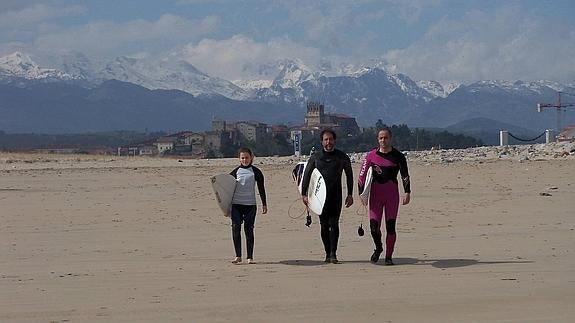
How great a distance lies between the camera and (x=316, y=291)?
881 centimetres

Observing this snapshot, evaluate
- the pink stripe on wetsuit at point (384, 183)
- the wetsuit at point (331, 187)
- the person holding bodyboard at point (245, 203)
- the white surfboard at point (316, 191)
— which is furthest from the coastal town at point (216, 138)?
the pink stripe on wetsuit at point (384, 183)

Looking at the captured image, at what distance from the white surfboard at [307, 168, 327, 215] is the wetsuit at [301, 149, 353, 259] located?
1.6 inches

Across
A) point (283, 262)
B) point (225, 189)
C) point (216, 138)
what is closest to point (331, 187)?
point (283, 262)

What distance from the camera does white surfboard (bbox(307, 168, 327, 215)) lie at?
10.7 meters

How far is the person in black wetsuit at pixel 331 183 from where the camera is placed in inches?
421

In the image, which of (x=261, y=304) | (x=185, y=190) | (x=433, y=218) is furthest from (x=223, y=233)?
(x=185, y=190)

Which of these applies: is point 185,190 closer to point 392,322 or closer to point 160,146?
point 392,322

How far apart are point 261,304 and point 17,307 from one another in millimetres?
2069

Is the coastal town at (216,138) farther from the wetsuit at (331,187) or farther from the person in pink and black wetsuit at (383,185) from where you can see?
the person in pink and black wetsuit at (383,185)

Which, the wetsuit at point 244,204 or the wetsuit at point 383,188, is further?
the wetsuit at point 244,204

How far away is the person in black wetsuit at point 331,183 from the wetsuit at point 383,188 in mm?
279

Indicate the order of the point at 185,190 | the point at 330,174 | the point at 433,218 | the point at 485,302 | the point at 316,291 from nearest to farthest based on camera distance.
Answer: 1. the point at 485,302
2. the point at 316,291
3. the point at 330,174
4. the point at 433,218
5. the point at 185,190

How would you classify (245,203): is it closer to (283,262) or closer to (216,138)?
(283,262)

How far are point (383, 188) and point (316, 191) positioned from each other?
2.66 feet
